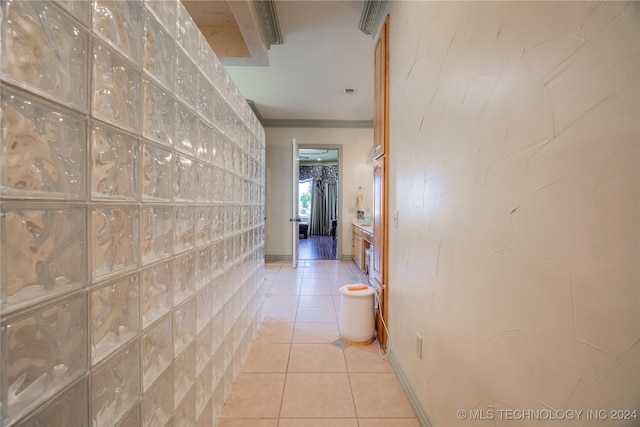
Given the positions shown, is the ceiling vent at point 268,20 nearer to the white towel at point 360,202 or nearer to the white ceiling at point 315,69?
the white ceiling at point 315,69

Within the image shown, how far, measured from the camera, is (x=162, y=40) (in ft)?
2.86

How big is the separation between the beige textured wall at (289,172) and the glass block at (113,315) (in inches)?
182

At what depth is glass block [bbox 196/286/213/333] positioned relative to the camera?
116 cm

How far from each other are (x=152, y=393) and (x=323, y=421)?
37.9 inches

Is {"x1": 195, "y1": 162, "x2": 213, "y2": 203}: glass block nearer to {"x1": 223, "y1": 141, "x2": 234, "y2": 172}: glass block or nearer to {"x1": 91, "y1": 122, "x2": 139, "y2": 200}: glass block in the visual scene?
{"x1": 223, "y1": 141, "x2": 234, "y2": 172}: glass block

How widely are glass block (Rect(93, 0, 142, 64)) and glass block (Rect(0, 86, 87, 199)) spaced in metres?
0.23

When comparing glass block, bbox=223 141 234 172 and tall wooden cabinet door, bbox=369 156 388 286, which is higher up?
glass block, bbox=223 141 234 172

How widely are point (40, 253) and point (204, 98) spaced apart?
92 cm

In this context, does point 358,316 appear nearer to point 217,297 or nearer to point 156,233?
point 217,297

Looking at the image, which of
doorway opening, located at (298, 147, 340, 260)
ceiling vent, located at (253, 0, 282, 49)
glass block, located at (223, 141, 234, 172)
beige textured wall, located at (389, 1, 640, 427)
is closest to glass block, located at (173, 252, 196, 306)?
glass block, located at (223, 141, 234, 172)

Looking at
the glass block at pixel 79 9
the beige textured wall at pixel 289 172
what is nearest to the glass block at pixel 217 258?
the glass block at pixel 79 9

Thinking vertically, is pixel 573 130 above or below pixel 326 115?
below

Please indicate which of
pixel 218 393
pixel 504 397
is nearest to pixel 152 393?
pixel 218 393

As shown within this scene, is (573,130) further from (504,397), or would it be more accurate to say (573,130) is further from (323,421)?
(323,421)
